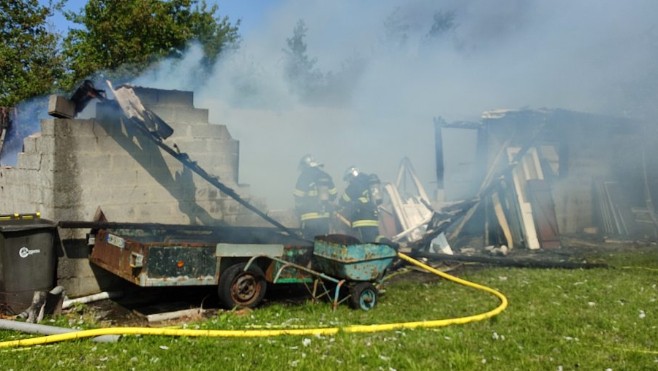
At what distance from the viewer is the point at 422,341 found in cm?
473

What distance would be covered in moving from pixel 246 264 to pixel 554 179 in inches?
431

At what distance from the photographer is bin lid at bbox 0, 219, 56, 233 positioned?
5.77m

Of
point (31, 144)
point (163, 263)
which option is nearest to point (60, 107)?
point (31, 144)

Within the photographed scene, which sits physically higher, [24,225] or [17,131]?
[17,131]

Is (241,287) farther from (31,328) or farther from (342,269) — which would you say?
(31,328)

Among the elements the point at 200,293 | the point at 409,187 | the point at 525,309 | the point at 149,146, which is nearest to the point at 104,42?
the point at 409,187

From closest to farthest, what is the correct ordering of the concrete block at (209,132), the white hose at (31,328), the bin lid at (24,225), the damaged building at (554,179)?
1. the white hose at (31,328)
2. the bin lid at (24,225)
3. the concrete block at (209,132)
4. the damaged building at (554,179)

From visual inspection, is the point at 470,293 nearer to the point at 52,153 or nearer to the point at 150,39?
the point at 52,153

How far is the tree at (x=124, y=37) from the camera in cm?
1852

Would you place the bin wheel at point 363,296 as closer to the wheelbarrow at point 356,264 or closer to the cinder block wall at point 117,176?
the wheelbarrow at point 356,264

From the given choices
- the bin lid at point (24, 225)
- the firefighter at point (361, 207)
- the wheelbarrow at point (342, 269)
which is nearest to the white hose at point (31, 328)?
the bin lid at point (24, 225)

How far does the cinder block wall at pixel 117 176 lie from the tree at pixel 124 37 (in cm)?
1134

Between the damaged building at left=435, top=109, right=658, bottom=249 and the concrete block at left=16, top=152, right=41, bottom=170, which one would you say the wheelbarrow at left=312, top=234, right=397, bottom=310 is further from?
the damaged building at left=435, top=109, right=658, bottom=249

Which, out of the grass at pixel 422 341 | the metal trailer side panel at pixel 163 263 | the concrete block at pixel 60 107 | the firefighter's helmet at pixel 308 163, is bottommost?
the grass at pixel 422 341
